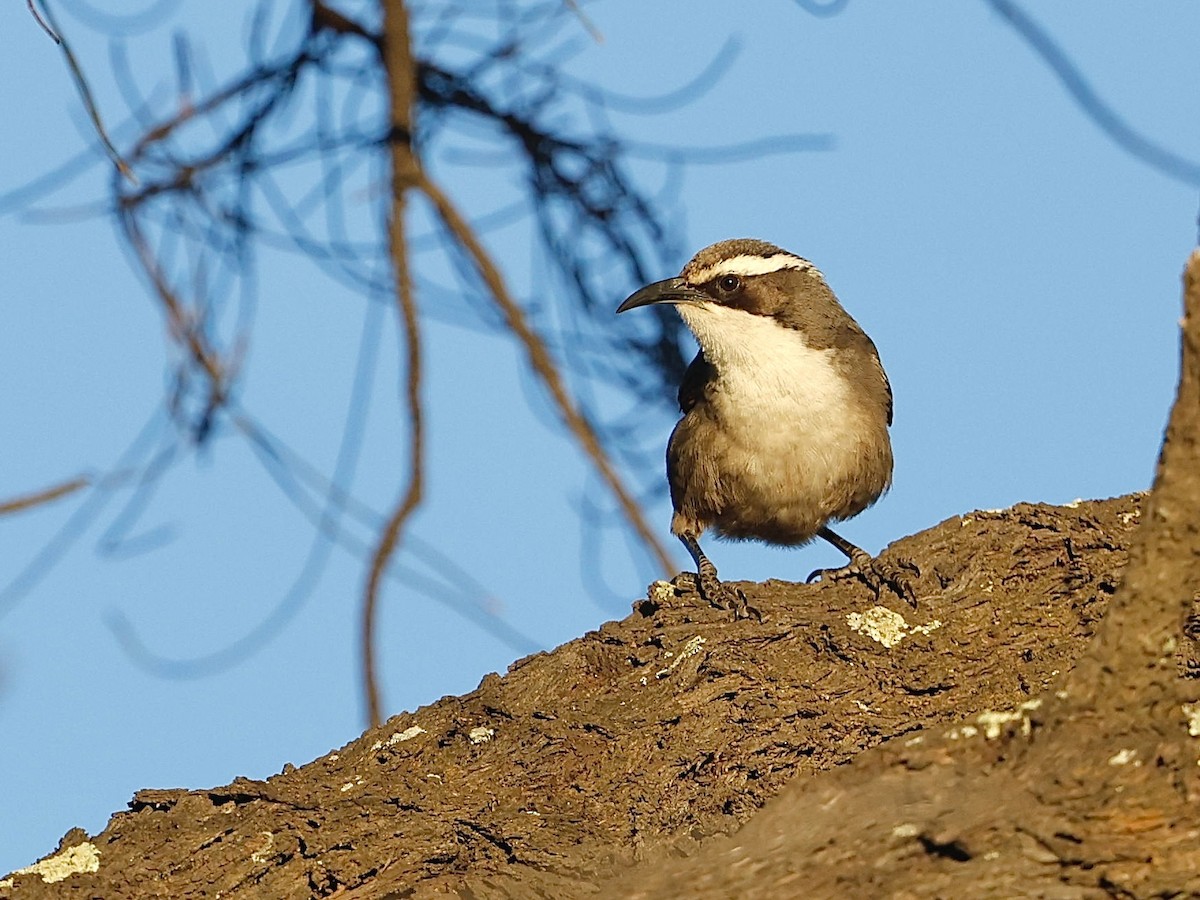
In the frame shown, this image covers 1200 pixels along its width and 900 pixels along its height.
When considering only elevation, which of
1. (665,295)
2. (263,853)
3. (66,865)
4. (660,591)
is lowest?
(263,853)

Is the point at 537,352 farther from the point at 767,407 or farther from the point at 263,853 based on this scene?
the point at 263,853

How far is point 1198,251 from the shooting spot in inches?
94.5

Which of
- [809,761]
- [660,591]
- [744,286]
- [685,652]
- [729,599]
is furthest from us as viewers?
[744,286]

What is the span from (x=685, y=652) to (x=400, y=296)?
2.08 meters

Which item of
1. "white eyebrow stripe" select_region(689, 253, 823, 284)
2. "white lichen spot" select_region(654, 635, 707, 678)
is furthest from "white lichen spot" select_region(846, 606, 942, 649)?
"white eyebrow stripe" select_region(689, 253, 823, 284)

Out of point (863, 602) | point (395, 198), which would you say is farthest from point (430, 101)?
point (863, 602)

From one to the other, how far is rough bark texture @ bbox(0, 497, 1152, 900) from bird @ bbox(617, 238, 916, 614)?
131 cm

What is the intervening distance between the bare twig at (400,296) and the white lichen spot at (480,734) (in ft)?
4.94

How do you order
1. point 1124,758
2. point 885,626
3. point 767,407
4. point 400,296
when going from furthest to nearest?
point 767,407 → point 400,296 → point 885,626 → point 1124,758

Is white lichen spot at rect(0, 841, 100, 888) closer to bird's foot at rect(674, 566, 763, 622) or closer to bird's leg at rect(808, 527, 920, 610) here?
bird's foot at rect(674, 566, 763, 622)

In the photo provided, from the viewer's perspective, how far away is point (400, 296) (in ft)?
19.2

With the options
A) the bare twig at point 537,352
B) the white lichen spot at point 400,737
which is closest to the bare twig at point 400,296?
the bare twig at point 537,352

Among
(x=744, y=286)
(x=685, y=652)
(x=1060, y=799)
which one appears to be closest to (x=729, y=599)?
(x=685, y=652)

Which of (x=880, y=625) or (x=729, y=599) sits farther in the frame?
(x=729, y=599)
